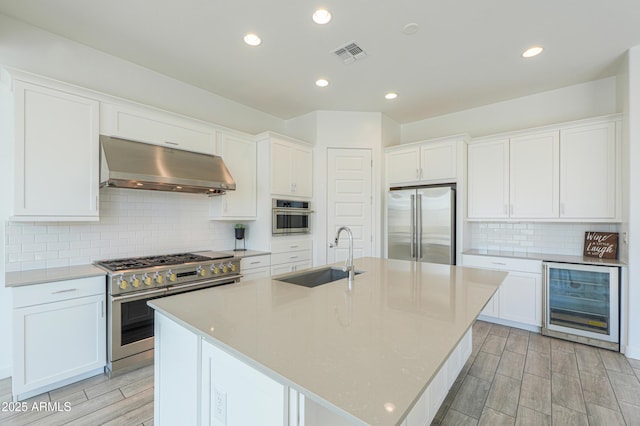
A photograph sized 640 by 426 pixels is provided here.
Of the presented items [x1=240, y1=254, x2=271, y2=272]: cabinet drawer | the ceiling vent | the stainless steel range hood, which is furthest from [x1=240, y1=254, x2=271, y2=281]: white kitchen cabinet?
the ceiling vent

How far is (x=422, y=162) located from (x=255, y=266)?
276 cm

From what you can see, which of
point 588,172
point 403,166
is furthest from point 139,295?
point 588,172

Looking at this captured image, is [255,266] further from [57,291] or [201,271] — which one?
[57,291]

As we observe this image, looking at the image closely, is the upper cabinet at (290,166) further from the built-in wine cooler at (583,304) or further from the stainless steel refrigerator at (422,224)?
the built-in wine cooler at (583,304)

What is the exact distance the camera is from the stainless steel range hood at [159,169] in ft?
8.25

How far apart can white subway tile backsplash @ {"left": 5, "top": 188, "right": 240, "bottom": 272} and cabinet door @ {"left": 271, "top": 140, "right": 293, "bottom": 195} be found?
86 cm

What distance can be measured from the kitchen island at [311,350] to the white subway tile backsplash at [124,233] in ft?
5.78

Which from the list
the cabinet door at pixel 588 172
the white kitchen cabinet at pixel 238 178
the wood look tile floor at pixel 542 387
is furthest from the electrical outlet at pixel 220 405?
the cabinet door at pixel 588 172

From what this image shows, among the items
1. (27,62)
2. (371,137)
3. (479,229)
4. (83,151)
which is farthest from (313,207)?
(27,62)

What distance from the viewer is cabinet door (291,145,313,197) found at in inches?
163

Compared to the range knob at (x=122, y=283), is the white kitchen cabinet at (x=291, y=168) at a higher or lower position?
higher

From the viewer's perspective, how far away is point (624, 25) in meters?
2.41

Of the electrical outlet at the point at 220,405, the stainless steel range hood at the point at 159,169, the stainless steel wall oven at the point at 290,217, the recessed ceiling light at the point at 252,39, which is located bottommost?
the electrical outlet at the point at 220,405

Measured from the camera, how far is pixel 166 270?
2.65 m
